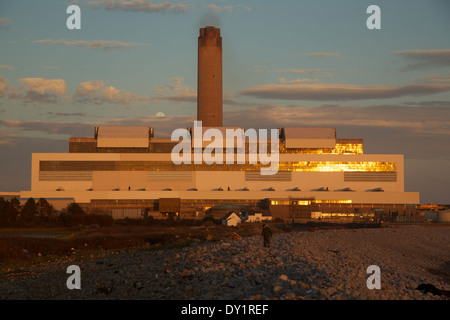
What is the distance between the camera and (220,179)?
361 feet

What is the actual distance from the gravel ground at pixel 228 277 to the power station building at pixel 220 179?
6645cm

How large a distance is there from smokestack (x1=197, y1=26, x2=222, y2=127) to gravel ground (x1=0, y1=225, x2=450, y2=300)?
79.5 m

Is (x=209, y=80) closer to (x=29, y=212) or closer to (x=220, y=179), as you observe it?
(x=220, y=179)

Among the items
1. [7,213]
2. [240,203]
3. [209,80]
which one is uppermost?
[209,80]

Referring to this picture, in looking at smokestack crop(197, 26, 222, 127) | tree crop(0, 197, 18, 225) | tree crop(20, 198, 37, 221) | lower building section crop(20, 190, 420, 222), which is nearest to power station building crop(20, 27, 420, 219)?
lower building section crop(20, 190, 420, 222)

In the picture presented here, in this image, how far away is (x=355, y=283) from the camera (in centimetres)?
2505

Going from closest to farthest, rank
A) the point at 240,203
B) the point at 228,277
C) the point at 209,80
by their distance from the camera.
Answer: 1. the point at 228,277
2. the point at 240,203
3. the point at 209,80

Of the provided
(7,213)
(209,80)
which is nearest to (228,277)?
(7,213)

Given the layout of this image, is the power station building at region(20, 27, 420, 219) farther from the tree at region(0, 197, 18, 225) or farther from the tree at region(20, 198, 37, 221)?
the tree at region(0, 197, 18, 225)

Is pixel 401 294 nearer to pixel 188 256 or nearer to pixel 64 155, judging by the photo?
pixel 188 256

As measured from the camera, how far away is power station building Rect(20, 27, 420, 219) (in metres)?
106

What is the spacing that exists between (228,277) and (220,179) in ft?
280

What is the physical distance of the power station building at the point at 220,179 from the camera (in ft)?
349
